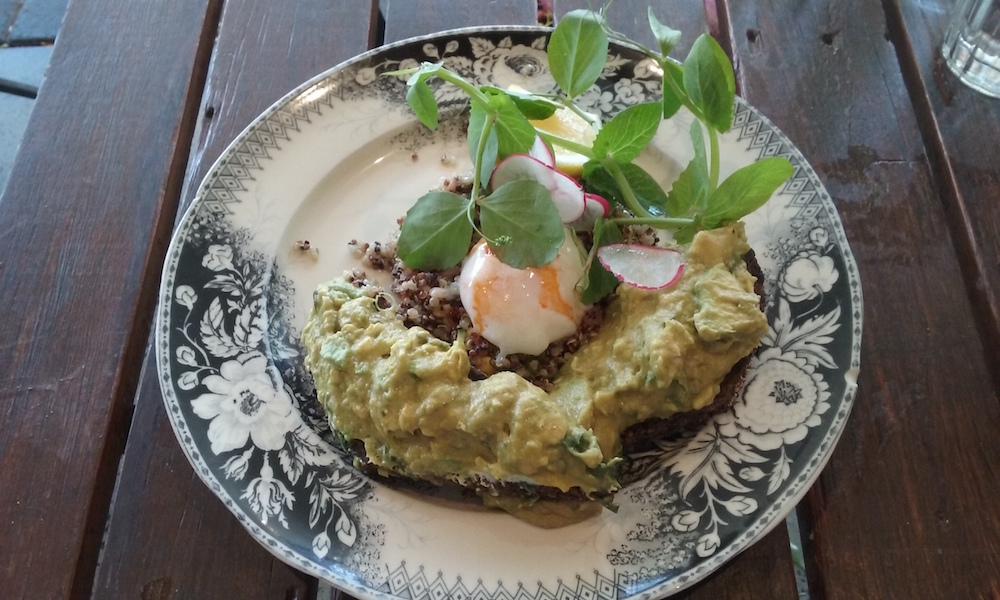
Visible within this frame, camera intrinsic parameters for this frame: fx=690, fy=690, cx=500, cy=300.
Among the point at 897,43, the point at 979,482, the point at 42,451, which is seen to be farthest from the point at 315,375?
the point at 897,43

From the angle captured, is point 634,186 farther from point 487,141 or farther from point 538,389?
point 538,389

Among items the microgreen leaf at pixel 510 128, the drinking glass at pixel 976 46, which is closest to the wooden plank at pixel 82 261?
the microgreen leaf at pixel 510 128

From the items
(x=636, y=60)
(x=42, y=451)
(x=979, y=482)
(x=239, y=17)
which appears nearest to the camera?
(x=979, y=482)

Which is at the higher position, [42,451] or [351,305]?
[351,305]

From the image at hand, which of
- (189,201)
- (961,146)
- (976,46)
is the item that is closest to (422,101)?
(189,201)

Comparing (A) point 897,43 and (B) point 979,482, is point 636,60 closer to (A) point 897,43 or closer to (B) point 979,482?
(A) point 897,43

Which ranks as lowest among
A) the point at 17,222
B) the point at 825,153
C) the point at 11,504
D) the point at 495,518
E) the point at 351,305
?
the point at 11,504

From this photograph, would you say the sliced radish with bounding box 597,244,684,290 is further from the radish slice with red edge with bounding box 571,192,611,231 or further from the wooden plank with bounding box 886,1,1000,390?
the wooden plank with bounding box 886,1,1000,390
